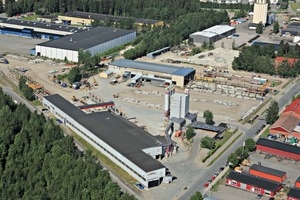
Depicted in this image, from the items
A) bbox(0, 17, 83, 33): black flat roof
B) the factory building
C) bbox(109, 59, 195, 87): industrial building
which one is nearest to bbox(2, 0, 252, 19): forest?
bbox(0, 17, 83, 33): black flat roof

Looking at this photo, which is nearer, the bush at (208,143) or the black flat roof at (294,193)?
the black flat roof at (294,193)

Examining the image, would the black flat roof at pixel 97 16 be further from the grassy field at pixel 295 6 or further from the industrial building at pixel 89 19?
the grassy field at pixel 295 6

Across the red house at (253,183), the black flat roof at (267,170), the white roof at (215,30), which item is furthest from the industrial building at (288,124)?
the white roof at (215,30)

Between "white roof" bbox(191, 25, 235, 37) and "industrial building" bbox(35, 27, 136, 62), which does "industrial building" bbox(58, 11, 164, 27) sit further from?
"white roof" bbox(191, 25, 235, 37)

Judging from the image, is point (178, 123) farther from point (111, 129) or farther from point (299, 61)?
point (299, 61)

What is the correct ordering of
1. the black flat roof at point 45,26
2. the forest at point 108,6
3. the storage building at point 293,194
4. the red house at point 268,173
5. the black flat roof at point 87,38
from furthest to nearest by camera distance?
the forest at point 108,6
the black flat roof at point 45,26
the black flat roof at point 87,38
the red house at point 268,173
the storage building at point 293,194

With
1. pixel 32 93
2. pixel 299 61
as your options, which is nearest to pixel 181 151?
pixel 32 93
